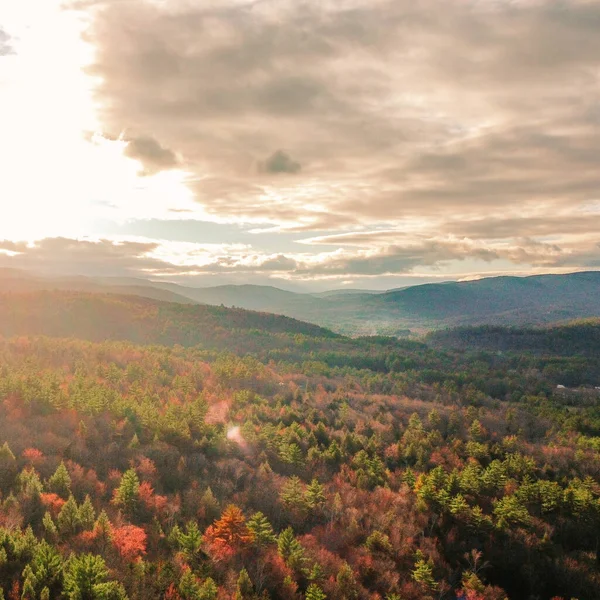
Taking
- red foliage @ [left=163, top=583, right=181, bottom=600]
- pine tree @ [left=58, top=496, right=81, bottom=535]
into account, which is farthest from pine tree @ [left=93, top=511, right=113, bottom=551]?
red foliage @ [left=163, top=583, right=181, bottom=600]

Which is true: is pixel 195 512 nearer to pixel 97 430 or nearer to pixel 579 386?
pixel 97 430

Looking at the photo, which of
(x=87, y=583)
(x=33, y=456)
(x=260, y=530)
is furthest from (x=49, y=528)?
(x=260, y=530)

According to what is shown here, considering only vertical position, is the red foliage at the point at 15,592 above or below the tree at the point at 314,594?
above

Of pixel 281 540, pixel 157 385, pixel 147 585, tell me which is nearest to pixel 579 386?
pixel 157 385

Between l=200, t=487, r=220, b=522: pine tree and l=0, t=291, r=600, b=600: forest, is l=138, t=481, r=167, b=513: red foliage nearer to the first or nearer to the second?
l=0, t=291, r=600, b=600: forest

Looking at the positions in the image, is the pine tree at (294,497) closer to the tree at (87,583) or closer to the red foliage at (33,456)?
the tree at (87,583)

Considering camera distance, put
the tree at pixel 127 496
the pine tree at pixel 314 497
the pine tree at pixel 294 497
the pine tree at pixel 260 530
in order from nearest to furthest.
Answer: the pine tree at pixel 260 530, the tree at pixel 127 496, the pine tree at pixel 314 497, the pine tree at pixel 294 497

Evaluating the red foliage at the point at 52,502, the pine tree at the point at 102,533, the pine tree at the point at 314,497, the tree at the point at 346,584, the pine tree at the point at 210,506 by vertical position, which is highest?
A: the red foliage at the point at 52,502

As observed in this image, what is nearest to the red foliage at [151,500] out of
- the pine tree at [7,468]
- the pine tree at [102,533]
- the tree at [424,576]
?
the pine tree at [102,533]
